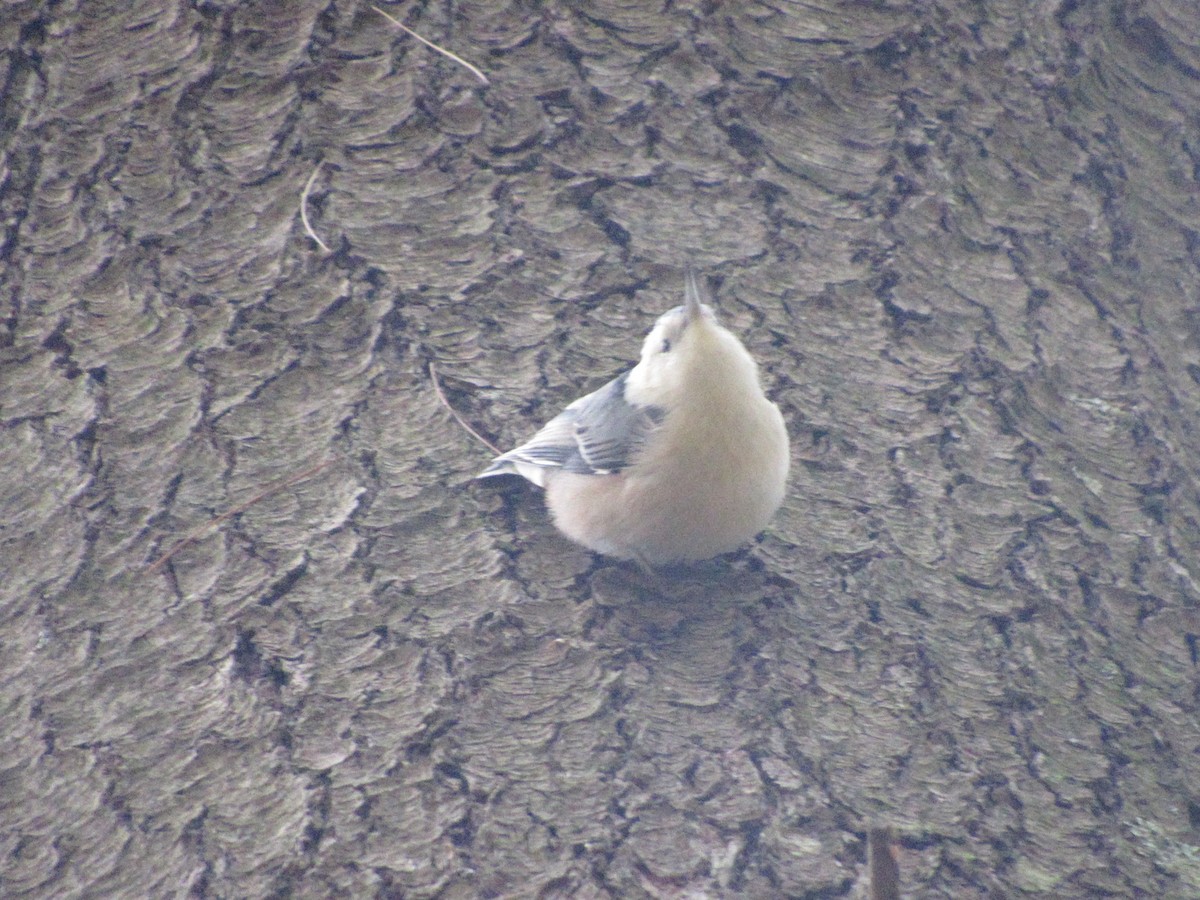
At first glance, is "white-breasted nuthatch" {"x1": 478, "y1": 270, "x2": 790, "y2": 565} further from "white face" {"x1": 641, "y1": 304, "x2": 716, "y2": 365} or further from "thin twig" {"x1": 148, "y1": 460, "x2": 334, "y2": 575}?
"thin twig" {"x1": 148, "y1": 460, "x2": 334, "y2": 575}

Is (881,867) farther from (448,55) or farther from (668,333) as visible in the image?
(448,55)

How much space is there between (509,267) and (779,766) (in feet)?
4.80

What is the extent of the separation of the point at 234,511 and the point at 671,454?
1.10 metres

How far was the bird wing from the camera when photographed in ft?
9.12

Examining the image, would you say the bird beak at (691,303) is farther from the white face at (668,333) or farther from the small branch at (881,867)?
the small branch at (881,867)

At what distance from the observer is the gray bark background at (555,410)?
2100 millimetres

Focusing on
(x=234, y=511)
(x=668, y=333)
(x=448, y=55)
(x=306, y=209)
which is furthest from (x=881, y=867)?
(x=448, y=55)

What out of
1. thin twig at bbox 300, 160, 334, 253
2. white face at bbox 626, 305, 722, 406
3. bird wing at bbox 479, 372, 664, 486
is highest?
white face at bbox 626, 305, 722, 406

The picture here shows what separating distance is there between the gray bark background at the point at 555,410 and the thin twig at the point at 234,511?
0.02m

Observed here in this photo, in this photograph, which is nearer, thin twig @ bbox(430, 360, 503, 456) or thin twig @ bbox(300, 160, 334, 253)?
thin twig @ bbox(430, 360, 503, 456)

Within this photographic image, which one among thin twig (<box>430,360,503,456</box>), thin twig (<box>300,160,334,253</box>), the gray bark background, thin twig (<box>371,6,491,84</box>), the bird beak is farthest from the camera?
thin twig (<box>371,6,491,84</box>)

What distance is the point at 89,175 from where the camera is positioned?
280cm

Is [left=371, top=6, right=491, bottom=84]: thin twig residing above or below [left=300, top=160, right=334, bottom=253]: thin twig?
above

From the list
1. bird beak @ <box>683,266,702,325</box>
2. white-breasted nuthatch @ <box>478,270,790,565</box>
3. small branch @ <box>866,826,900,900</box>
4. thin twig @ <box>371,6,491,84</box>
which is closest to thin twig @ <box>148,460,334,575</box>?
white-breasted nuthatch @ <box>478,270,790,565</box>
